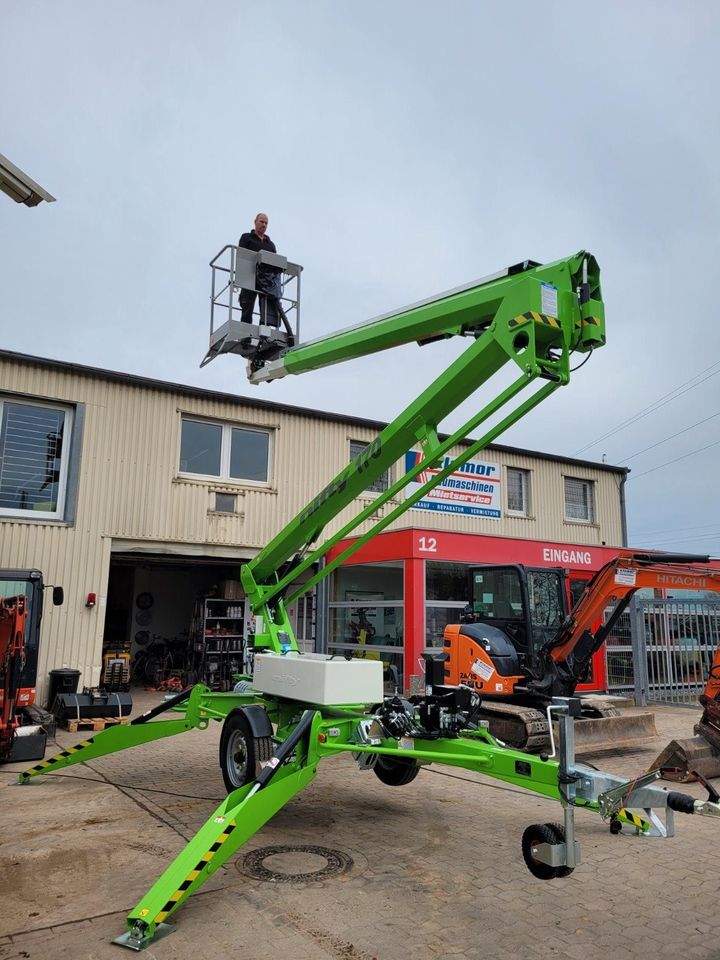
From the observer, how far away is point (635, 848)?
602cm

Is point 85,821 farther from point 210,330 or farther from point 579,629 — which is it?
point 579,629

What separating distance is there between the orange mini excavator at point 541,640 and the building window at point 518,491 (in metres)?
7.75

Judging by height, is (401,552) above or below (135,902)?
above

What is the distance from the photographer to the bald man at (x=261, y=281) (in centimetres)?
859

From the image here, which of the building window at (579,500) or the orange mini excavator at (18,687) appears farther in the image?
the building window at (579,500)

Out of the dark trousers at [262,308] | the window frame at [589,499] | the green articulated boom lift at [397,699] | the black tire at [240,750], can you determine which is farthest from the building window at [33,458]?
the window frame at [589,499]

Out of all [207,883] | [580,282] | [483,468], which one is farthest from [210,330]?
[483,468]

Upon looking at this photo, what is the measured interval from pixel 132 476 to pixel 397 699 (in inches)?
379

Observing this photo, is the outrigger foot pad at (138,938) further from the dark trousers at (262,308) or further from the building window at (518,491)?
the building window at (518,491)

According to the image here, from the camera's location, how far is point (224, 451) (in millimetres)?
15953

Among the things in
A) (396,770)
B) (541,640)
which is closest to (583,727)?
(541,640)

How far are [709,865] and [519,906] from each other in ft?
6.05

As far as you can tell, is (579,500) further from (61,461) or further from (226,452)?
(61,461)

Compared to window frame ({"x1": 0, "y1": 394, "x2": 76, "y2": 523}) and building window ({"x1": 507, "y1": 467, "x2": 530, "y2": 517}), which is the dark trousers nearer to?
window frame ({"x1": 0, "y1": 394, "x2": 76, "y2": 523})
